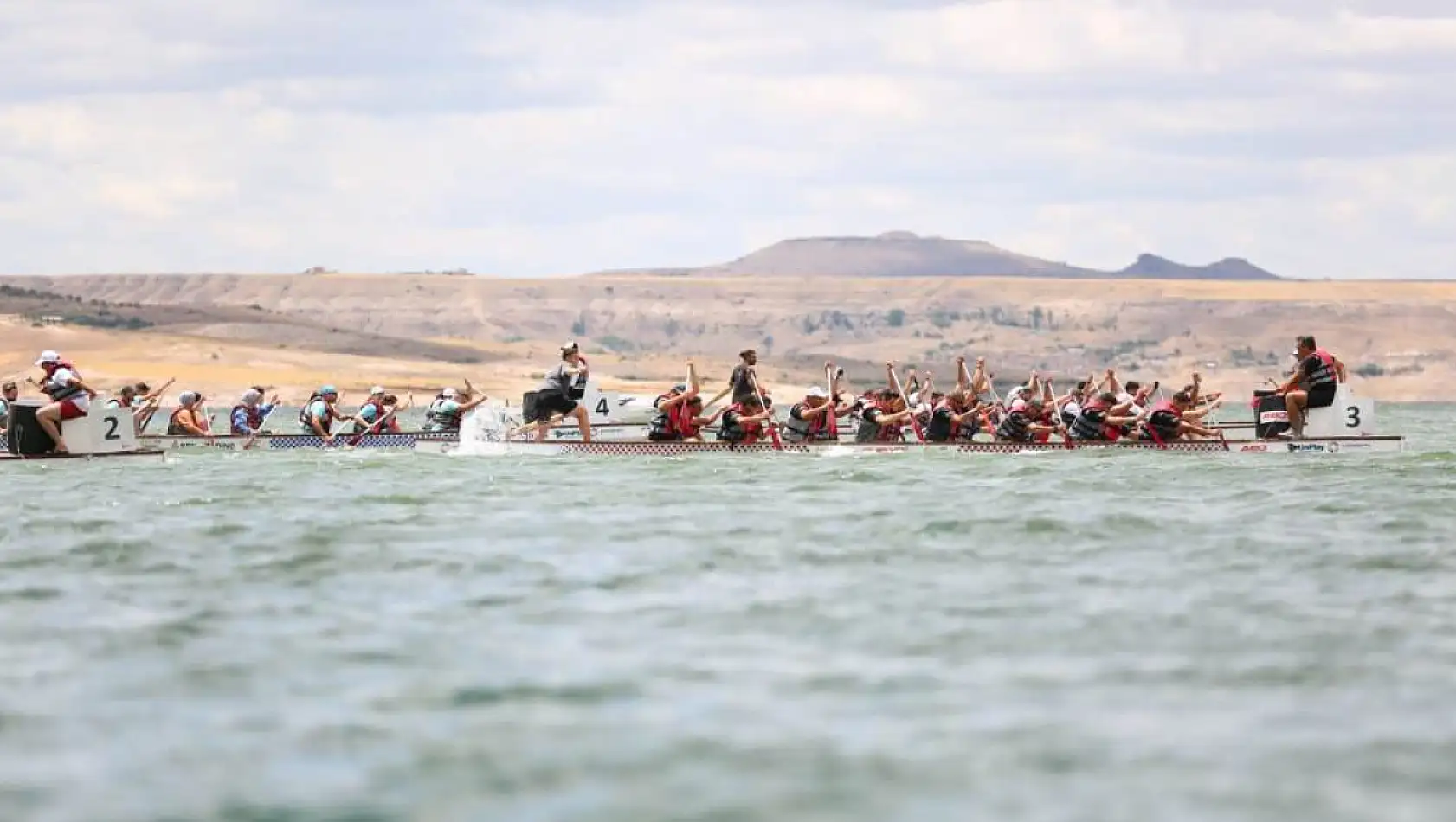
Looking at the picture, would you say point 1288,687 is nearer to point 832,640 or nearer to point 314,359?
point 832,640

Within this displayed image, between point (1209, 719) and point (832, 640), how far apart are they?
3.59 metres

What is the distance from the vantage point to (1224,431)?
43125 mm

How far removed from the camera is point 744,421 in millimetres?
36219

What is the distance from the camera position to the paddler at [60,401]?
32.9m

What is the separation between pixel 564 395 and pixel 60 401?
7.82m

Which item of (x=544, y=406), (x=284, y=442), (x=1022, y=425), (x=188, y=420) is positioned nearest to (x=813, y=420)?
(x=1022, y=425)

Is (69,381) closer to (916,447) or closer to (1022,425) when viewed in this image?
Answer: (916,447)

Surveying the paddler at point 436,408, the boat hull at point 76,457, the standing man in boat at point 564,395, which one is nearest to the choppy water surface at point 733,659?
the boat hull at point 76,457

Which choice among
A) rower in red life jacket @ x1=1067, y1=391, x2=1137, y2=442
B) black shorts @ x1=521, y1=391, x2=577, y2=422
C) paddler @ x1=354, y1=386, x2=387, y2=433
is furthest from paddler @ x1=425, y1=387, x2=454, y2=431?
rower in red life jacket @ x1=1067, y1=391, x2=1137, y2=442

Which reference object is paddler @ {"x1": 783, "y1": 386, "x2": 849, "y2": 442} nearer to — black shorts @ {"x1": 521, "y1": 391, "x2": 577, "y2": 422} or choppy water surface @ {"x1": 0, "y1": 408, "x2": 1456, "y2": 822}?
black shorts @ {"x1": 521, "y1": 391, "x2": 577, "y2": 422}

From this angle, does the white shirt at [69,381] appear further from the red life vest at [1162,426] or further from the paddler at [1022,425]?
the red life vest at [1162,426]

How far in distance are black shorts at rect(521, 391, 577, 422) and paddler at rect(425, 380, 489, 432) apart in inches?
175

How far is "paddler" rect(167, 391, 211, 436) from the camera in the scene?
42.3 m

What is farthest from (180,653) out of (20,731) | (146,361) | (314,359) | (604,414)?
(314,359)
